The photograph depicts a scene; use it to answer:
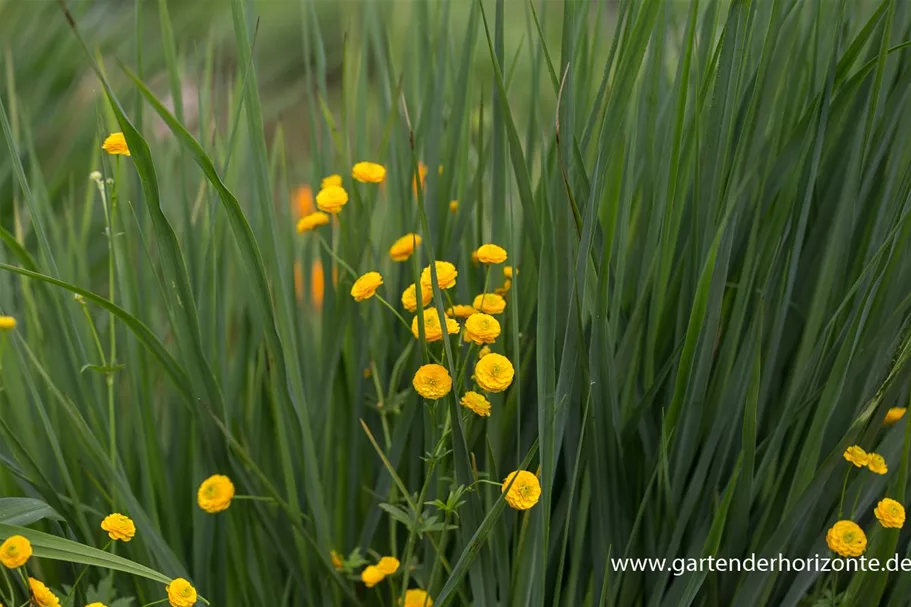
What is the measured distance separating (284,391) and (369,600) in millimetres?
255

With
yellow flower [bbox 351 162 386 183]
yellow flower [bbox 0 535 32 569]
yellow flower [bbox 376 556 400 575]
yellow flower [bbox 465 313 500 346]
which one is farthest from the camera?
yellow flower [bbox 351 162 386 183]

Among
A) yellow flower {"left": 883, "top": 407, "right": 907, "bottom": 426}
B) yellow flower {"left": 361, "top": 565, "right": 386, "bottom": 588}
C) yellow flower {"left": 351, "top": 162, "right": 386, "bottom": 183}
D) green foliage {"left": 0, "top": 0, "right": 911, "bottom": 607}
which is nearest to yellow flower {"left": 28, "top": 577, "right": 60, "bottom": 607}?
green foliage {"left": 0, "top": 0, "right": 911, "bottom": 607}

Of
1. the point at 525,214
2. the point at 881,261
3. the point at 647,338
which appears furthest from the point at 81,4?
the point at 881,261

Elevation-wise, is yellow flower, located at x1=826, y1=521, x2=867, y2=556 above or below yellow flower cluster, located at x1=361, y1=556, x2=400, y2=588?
above

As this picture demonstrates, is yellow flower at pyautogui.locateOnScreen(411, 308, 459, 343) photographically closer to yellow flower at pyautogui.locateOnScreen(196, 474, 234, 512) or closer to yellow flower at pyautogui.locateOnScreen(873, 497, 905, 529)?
yellow flower at pyautogui.locateOnScreen(196, 474, 234, 512)

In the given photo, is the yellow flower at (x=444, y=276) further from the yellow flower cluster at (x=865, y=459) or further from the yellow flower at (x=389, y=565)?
the yellow flower cluster at (x=865, y=459)

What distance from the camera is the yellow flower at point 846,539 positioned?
71cm

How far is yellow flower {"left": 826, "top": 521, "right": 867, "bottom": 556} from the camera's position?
2.31 ft

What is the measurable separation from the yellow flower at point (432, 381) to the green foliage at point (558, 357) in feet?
0.05

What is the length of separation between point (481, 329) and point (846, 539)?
35 cm

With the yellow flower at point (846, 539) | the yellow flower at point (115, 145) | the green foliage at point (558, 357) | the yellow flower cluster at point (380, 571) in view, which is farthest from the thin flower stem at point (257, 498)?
the yellow flower at point (846, 539)

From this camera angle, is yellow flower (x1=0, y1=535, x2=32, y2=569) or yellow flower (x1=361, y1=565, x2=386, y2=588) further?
yellow flower (x1=361, y1=565, x2=386, y2=588)

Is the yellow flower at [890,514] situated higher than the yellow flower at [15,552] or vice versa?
Result: the yellow flower at [890,514]

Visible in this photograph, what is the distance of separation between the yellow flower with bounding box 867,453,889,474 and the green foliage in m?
0.02
